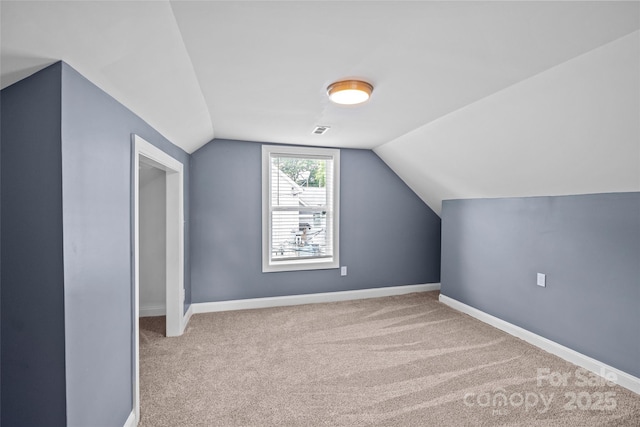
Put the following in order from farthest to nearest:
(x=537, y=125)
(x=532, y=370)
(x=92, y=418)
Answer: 1. (x=532, y=370)
2. (x=537, y=125)
3. (x=92, y=418)

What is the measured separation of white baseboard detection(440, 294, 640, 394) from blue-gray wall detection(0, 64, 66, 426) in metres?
3.51

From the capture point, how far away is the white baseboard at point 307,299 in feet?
13.2

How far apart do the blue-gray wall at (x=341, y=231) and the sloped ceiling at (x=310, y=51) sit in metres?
1.15

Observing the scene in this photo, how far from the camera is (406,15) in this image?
145 centimetres

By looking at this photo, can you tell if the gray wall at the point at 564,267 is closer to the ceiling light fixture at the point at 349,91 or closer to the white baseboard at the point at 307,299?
the white baseboard at the point at 307,299

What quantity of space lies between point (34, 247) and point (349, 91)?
1.91 m

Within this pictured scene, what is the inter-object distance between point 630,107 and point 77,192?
291 cm

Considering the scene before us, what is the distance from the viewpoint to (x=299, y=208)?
14.4 ft

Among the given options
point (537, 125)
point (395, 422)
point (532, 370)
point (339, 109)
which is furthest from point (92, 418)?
point (537, 125)

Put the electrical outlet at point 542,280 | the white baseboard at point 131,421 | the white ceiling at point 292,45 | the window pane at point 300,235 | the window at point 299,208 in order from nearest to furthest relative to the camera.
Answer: the white ceiling at point 292,45 < the white baseboard at point 131,421 < the electrical outlet at point 542,280 < the window at point 299,208 < the window pane at point 300,235

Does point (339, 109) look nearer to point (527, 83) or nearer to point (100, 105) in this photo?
point (527, 83)

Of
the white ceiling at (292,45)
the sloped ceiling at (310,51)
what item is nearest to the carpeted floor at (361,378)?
the sloped ceiling at (310,51)

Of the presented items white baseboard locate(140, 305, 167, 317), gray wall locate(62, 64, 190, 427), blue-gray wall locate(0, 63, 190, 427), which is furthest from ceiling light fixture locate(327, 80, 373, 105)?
white baseboard locate(140, 305, 167, 317)

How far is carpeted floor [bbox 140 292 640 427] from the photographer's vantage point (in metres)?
2.06
